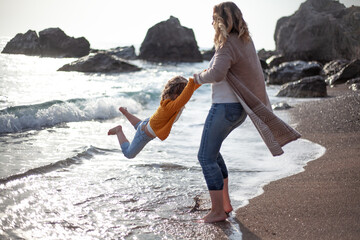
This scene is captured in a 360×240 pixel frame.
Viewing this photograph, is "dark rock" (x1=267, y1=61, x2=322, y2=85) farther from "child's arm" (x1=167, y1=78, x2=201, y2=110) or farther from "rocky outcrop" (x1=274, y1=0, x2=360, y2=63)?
"child's arm" (x1=167, y1=78, x2=201, y2=110)

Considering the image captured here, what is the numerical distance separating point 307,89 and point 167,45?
129ft

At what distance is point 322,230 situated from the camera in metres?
3.34

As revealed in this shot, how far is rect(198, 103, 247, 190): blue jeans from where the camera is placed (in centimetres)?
362

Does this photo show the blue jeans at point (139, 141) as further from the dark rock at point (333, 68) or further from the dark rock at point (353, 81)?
the dark rock at point (333, 68)

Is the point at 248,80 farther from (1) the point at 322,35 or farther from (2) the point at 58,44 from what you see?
(2) the point at 58,44

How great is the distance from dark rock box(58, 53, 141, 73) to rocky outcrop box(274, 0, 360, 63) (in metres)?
15.4

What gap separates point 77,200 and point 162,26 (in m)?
50.2

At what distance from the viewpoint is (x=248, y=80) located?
363 centimetres

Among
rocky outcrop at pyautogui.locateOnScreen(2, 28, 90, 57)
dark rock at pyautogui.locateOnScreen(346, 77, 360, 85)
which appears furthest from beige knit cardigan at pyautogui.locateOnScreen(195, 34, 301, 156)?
rocky outcrop at pyautogui.locateOnScreen(2, 28, 90, 57)

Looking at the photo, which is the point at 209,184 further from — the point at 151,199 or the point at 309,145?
the point at 309,145

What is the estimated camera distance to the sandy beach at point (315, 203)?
3.39 m

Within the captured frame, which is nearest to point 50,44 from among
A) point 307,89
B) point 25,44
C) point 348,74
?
point 25,44

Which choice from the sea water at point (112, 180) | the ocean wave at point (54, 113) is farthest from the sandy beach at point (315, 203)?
the ocean wave at point (54, 113)

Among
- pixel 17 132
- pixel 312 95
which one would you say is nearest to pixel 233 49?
pixel 17 132
